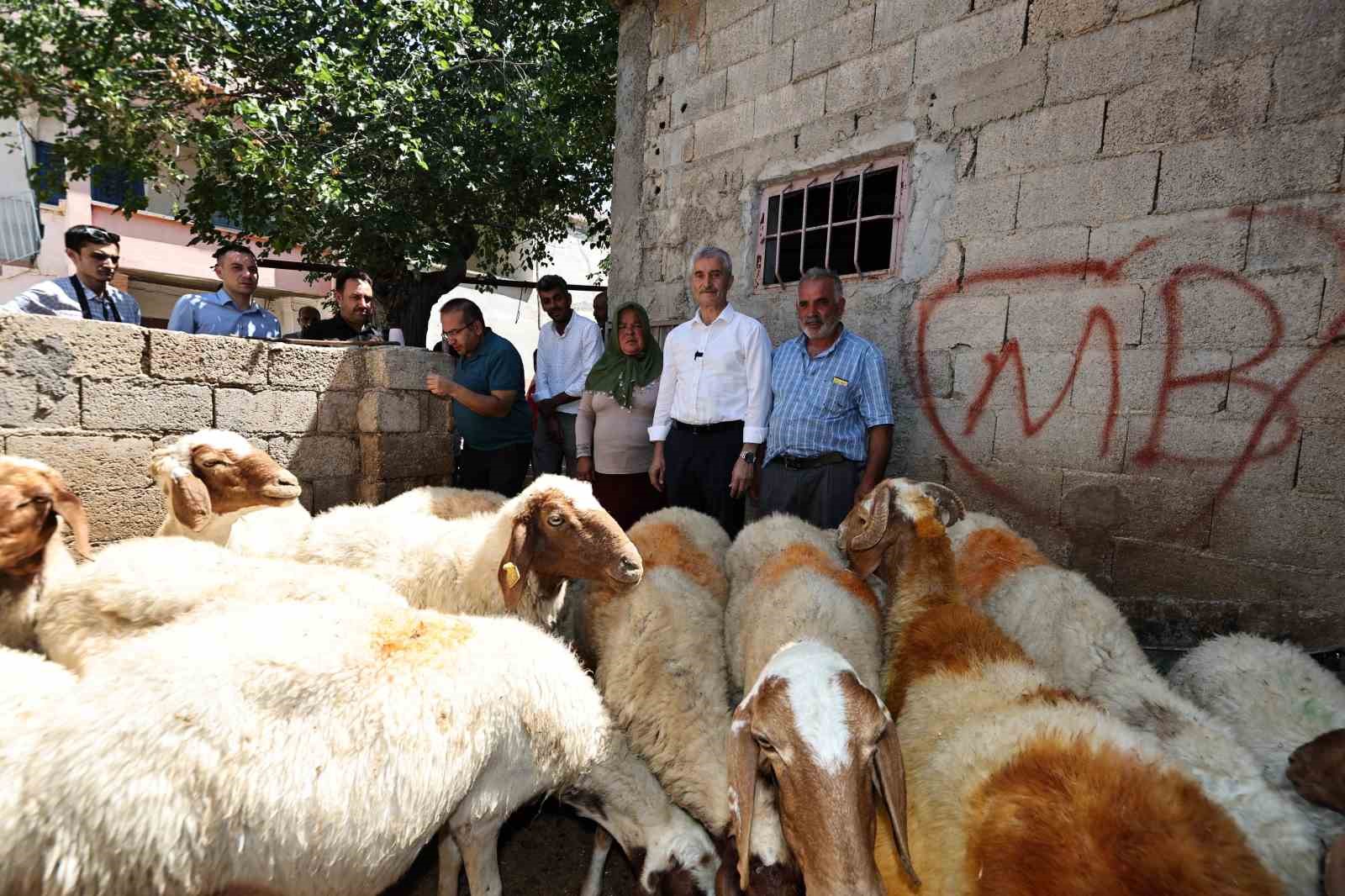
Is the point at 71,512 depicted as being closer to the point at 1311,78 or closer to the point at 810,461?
the point at 810,461

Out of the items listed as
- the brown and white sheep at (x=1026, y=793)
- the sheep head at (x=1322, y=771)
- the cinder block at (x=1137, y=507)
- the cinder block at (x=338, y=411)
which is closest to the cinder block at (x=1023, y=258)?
the cinder block at (x=1137, y=507)

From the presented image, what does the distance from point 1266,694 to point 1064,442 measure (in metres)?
1.75

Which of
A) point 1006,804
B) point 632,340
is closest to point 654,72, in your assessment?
point 632,340

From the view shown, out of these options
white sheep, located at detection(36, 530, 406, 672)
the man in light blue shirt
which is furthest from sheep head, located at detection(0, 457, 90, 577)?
the man in light blue shirt

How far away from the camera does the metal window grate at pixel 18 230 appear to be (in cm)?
1480

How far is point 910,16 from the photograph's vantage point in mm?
4395

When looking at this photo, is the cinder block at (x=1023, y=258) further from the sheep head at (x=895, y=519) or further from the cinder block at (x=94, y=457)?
the cinder block at (x=94, y=457)

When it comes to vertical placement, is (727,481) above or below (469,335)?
below

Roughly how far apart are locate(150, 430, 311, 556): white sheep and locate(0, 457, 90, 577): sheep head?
2.14 feet

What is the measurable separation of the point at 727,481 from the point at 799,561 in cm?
124

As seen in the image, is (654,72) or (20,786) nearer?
(20,786)

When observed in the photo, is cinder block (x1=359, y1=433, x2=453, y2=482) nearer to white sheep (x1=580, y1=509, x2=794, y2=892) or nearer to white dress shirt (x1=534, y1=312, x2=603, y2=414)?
white dress shirt (x1=534, y1=312, x2=603, y2=414)

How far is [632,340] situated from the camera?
14.7 ft

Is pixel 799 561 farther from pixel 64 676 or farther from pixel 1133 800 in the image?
pixel 64 676
